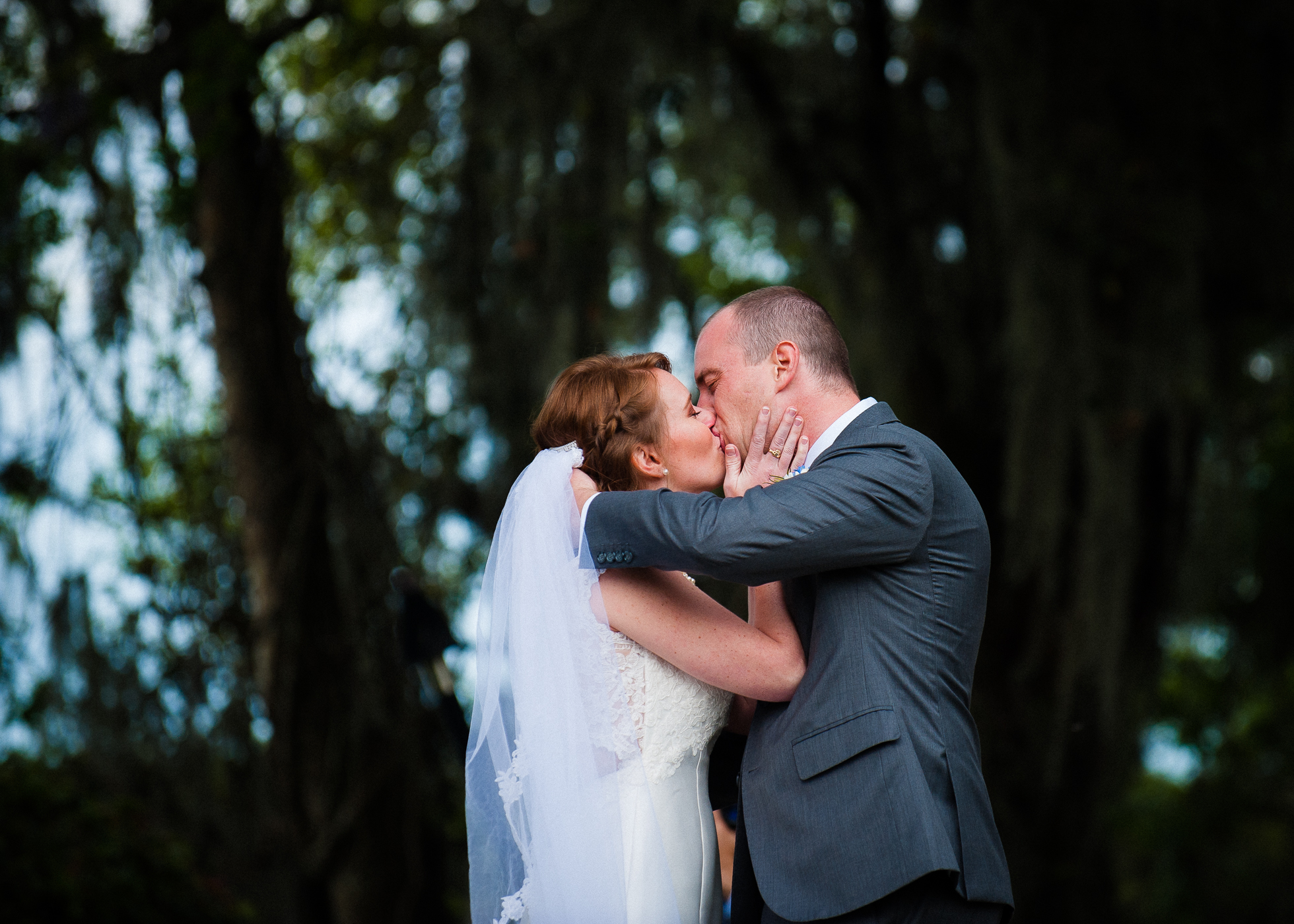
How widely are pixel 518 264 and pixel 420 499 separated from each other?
4.17 feet

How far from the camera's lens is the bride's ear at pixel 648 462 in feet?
8.08

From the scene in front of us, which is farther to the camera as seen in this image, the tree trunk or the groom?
the tree trunk

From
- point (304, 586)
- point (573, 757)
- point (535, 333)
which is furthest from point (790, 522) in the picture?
point (304, 586)

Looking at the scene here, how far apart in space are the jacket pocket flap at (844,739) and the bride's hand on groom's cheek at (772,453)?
0.48m

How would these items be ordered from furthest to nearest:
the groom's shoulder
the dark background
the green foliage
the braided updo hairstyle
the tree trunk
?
1. the tree trunk
2. the dark background
3. the green foliage
4. the braided updo hairstyle
5. the groom's shoulder

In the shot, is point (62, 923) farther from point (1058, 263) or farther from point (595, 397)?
point (1058, 263)

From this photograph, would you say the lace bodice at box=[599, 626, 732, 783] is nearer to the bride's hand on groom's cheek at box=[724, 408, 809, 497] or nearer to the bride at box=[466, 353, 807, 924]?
the bride at box=[466, 353, 807, 924]

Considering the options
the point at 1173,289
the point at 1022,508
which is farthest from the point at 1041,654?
the point at 1173,289

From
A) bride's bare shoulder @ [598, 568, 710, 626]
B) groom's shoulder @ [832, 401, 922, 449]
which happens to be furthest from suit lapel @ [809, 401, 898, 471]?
bride's bare shoulder @ [598, 568, 710, 626]

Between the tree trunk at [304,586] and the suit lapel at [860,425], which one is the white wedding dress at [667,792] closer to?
the suit lapel at [860,425]

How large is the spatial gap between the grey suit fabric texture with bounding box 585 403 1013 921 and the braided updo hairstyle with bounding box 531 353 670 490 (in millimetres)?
292

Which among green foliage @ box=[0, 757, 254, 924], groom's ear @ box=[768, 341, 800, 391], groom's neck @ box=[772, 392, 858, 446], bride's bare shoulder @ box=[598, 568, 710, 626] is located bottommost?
green foliage @ box=[0, 757, 254, 924]

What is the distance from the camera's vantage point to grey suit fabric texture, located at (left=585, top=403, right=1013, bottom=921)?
1997 millimetres

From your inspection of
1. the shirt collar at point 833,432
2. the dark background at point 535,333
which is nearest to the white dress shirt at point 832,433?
the shirt collar at point 833,432
